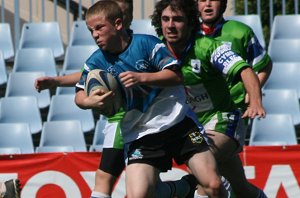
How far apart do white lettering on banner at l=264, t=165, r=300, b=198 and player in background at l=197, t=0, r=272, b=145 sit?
1.29 meters

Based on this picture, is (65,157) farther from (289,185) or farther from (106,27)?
(106,27)

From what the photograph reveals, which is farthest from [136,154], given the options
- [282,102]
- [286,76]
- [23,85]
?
[23,85]

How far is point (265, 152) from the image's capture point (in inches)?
314

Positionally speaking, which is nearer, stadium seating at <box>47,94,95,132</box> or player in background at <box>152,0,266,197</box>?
player in background at <box>152,0,266,197</box>

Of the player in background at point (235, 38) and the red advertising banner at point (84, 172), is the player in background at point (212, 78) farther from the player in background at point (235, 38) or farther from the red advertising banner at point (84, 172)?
the red advertising banner at point (84, 172)

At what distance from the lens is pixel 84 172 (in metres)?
8.17

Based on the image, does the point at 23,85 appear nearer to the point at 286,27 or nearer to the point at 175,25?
the point at 286,27

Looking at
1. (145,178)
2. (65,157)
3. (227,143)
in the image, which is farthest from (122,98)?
(65,157)

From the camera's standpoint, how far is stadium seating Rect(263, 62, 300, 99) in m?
10.1

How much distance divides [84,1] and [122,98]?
7.34 metres

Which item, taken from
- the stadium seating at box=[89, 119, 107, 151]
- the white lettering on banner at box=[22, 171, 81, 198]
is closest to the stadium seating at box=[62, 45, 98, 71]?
the stadium seating at box=[89, 119, 107, 151]

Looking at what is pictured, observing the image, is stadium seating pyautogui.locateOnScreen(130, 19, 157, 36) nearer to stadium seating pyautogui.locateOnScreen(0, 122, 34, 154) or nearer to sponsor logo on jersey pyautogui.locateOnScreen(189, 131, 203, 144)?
stadium seating pyautogui.locateOnScreen(0, 122, 34, 154)

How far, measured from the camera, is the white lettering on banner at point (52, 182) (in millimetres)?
8172

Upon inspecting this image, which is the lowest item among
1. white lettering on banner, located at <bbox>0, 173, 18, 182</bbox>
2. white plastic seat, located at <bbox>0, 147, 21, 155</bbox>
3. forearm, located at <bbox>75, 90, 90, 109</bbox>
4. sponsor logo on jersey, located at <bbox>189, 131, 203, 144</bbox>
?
white plastic seat, located at <bbox>0, 147, 21, 155</bbox>
